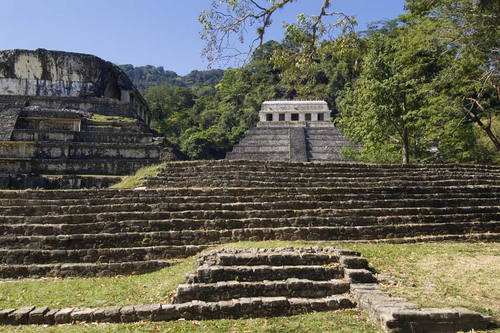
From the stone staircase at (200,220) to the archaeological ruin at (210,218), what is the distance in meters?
0.03

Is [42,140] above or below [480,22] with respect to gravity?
below

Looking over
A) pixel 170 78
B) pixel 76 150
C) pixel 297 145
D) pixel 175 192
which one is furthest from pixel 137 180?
pixel 170 78

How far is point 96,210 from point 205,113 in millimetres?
43173

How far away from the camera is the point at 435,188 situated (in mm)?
11648

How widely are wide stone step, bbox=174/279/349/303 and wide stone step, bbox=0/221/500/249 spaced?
9.73 ft

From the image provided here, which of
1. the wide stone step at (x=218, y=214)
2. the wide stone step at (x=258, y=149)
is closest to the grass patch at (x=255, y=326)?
the wide stone step at (x=218, y=214)

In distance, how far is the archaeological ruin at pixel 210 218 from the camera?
18.2ft

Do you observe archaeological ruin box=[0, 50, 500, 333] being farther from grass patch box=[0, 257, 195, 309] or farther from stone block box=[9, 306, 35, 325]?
grass patch box=[0, 257, 195, 309]

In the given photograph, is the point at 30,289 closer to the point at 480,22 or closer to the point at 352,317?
the point at 352,317

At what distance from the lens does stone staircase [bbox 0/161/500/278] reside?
27.5ft

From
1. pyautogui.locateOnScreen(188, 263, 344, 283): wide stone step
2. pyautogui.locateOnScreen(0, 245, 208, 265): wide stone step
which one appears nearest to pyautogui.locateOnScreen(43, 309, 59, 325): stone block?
pyautogui.locateOnScreen(188, 263, 344, 283): wide stone step

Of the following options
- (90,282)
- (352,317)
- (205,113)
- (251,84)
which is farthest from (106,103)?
(251,84)

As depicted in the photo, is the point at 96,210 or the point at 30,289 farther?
the point at 96,210

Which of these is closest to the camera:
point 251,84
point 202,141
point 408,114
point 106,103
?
point 408,114
